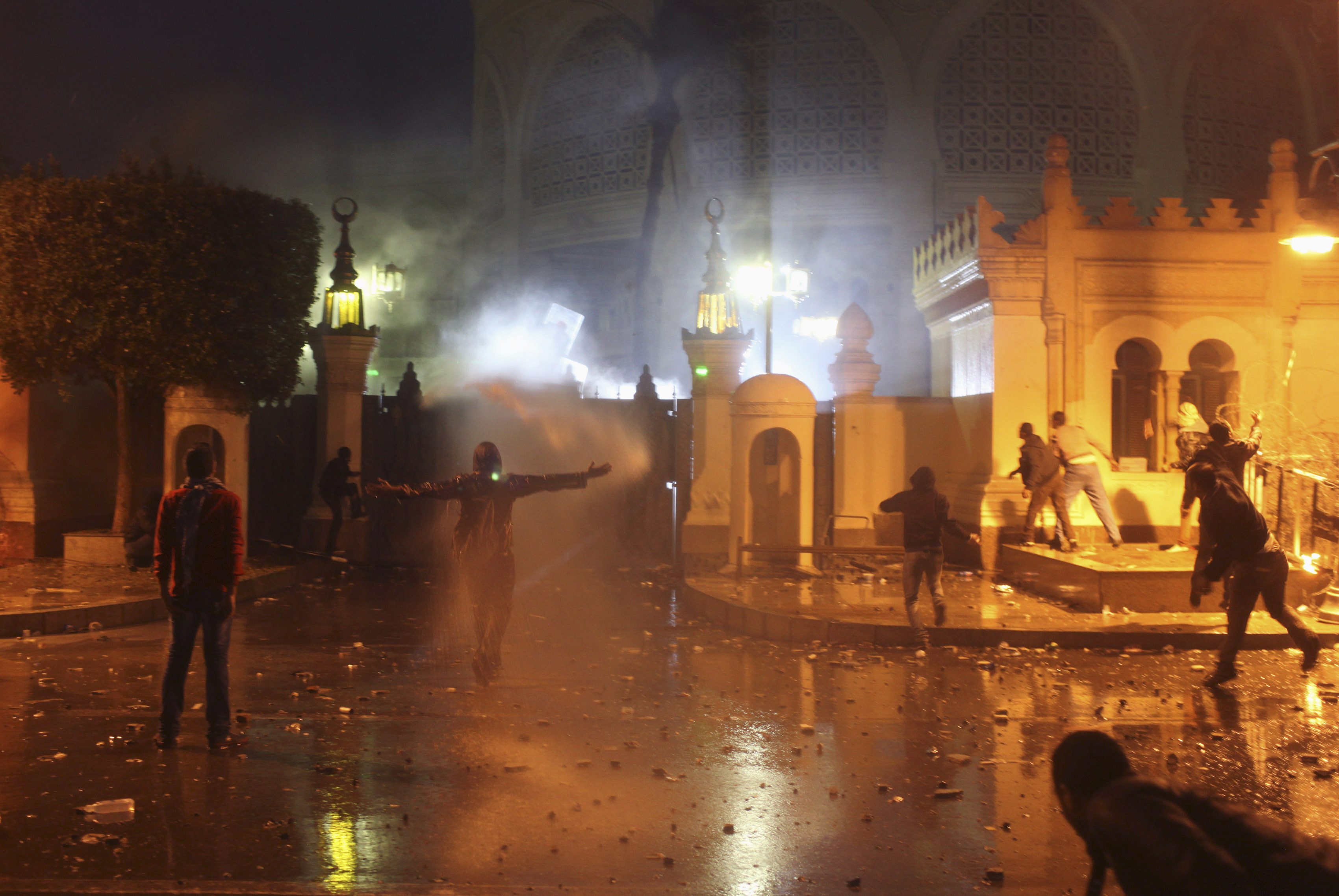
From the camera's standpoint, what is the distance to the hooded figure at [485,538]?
6.93m

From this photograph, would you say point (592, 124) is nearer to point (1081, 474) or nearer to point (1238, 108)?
point (1238, 108)

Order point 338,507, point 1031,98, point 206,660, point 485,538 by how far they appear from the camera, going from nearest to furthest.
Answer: point 206,660 < point 485,538 < point 338,507 < point 1031,98

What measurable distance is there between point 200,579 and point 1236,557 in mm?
6387

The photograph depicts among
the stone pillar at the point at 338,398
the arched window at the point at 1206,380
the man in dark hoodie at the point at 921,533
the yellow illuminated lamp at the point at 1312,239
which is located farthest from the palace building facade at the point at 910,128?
the man in dark hoodie at the point at 921,533

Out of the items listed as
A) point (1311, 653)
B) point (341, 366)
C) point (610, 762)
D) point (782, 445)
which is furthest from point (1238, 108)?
point (610, 762)

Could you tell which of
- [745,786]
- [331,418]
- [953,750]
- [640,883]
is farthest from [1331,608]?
[331,418]

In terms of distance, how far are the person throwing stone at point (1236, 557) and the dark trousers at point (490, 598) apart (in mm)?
4651

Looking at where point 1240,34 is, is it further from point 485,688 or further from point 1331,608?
point 485,688

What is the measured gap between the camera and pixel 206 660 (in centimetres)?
537

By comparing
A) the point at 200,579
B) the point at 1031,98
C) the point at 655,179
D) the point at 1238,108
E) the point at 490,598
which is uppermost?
the point at 1238,108

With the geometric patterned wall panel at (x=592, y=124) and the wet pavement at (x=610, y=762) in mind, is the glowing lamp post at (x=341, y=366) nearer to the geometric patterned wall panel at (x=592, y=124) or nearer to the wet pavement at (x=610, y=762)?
the wet pavement at (x=610, y=762)

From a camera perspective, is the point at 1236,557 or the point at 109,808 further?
the point at 1236,557

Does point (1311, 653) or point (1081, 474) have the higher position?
point (1081, 474)

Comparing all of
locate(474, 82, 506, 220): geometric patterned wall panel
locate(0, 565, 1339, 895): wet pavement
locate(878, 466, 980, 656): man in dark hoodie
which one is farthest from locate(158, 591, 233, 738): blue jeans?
locate(474, 82, 506, 220): geometric patterned wall panel
